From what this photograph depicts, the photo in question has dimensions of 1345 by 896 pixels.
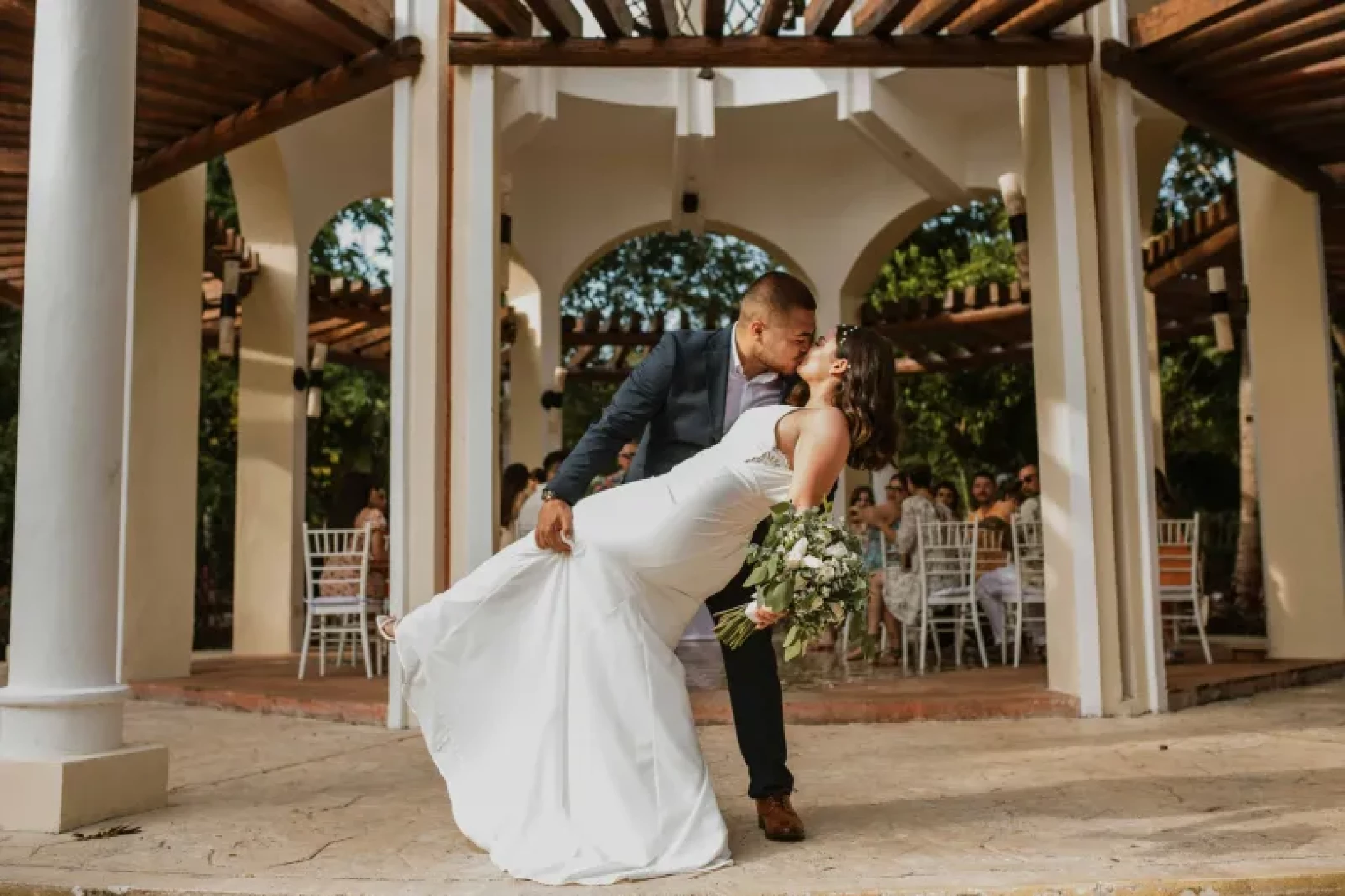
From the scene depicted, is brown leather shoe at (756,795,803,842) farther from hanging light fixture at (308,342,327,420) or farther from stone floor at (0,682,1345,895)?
hanging light fixture at (308,342,327,420)

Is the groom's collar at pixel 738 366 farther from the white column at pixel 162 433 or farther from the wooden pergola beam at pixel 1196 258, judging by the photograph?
the wooden pergola beam at pixel 1196 258

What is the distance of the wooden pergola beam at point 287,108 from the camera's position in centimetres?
659

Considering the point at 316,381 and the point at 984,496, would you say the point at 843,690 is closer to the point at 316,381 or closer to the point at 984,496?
the point at 984,496

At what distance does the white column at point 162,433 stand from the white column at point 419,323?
8.74 feet

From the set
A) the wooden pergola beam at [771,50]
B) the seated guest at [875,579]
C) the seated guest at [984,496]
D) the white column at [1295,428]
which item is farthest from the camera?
the seated guest at [875,579]

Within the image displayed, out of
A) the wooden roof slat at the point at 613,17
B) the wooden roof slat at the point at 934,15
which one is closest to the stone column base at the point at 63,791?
the wooden roof slat at the point at 613,17

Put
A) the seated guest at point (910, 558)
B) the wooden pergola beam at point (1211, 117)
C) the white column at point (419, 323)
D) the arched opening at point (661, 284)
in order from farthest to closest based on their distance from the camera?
the arched opening at point (661, 284) → the seated guest at point (910, 558) → the wooden pergola beam at point (1211, 117) → the white column at point (419, 323)

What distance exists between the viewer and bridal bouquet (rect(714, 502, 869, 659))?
125 inches

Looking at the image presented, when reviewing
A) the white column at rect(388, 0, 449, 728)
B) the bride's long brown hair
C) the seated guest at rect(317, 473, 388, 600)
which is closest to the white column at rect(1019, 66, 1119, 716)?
the white column at rect(388, 0, 449, 728)

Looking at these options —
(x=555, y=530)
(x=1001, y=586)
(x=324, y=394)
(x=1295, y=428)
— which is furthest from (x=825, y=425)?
(x=324, y=394)

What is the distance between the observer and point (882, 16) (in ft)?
20.7

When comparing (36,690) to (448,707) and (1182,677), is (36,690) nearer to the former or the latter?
(448,707)

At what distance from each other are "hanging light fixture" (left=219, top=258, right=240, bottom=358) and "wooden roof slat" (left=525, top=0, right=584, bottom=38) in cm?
459

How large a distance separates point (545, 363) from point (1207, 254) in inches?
248
